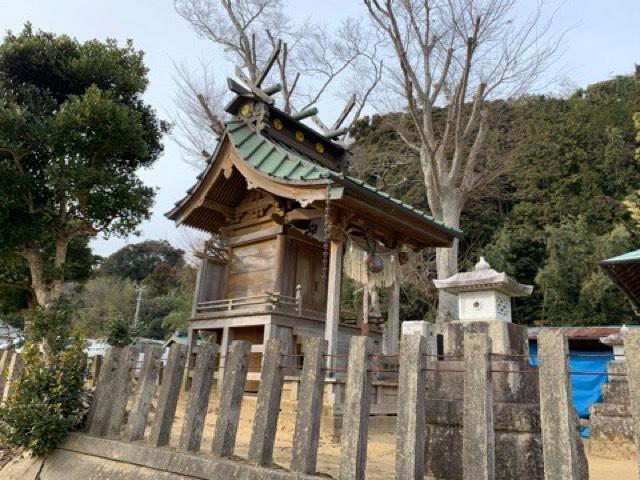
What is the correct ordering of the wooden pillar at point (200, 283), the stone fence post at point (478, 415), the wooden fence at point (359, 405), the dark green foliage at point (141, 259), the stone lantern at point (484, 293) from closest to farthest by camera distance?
1. the wooden fence at point (359, 405)
2. the stone fence post at point (478, 415)
3. the stone lantern at point (484, 293)
4. the wooden pillar at point (200, 283)
5. the dark green foliage at point (141, 259)

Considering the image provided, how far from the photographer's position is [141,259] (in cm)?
4181

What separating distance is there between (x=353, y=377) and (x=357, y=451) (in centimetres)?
48

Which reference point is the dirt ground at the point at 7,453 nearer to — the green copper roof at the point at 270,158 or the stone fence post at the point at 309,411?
the stone fence post at the point at 309,411

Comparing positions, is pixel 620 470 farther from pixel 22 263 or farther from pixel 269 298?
pixel 22 263

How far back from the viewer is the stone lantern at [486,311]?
4.85m

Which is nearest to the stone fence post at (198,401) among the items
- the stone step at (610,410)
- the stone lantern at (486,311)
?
the stone lantern at (486,311)

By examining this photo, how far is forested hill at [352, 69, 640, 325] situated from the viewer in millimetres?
17938

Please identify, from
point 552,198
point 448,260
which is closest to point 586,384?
point 448,260

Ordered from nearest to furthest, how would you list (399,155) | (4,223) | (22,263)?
1. (4,223)
2. (22,263)
3. (399,155)

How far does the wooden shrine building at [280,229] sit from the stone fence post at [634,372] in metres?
5.08

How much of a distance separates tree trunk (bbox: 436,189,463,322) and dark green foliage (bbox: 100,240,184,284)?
2938 centimetres

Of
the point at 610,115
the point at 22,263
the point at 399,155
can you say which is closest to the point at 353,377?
the point at 22,263

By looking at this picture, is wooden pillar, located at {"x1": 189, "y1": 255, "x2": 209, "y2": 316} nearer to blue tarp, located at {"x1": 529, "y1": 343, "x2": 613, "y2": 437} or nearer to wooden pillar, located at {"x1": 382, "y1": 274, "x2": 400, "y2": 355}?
wooden pillar, located at {"x1": 382, "y1": 274, "x2": 400, "y2": 355}

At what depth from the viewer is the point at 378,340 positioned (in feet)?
Result: 31.9
